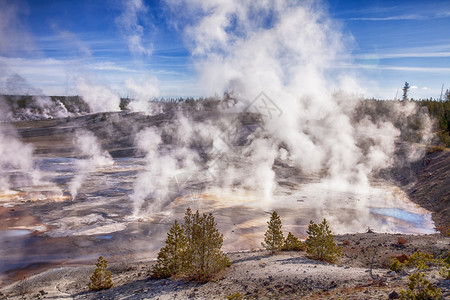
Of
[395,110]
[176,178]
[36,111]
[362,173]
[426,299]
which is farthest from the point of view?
[36,111]

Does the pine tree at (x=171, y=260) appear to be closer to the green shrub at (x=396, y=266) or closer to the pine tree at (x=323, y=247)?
→ the pine tree at (x=323, y=247)

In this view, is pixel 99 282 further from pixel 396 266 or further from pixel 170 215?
pixel 170 215

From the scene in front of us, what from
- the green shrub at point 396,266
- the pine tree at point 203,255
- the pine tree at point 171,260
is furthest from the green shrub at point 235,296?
the green shrub at point 396,266

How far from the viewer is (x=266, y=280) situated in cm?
1040

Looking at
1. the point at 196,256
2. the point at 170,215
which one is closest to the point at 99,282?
the point at 196,256

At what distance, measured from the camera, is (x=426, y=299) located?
22.0 ft

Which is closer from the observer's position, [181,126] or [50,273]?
[50,273]

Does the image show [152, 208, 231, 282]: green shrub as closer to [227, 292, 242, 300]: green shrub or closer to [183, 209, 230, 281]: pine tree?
[183, 209, 230, 281]: pine tree

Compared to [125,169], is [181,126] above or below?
above

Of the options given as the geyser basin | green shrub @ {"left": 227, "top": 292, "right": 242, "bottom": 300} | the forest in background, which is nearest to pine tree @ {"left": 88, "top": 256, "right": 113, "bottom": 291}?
the geyser basin

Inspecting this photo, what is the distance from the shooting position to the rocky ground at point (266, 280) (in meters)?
9.16

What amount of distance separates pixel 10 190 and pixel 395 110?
198 feet

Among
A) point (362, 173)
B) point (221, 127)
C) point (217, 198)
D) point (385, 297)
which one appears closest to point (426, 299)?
point (385, 297)

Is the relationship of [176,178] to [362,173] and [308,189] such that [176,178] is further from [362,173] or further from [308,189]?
[362,173]
